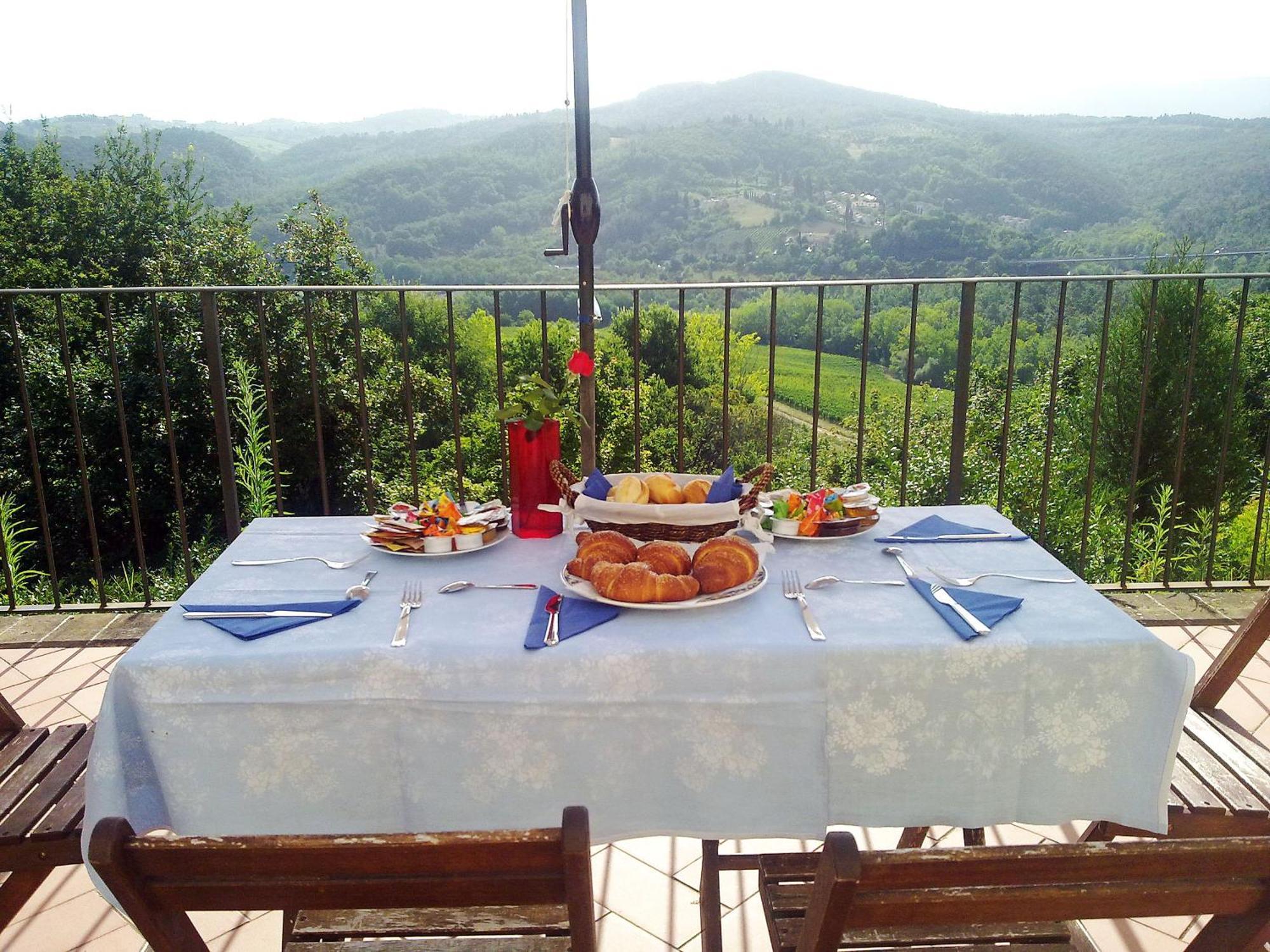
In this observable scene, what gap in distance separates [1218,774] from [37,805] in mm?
1704

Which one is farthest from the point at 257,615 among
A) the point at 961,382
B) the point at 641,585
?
the point at 961,382

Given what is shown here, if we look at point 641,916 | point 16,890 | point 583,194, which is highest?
point 583,194

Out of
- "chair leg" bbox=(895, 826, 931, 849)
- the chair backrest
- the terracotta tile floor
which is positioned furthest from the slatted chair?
the chair backrest

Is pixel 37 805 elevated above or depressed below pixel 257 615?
below

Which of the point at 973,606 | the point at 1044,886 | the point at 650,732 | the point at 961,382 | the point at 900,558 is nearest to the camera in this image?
the point at 1044,886

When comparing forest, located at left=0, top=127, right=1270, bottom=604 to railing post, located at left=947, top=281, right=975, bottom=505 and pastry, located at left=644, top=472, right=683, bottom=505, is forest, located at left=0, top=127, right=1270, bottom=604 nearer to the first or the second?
railing post, located at left=947, top=281, right=975, bottom=505

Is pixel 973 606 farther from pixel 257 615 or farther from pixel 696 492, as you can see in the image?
pixel 257 615

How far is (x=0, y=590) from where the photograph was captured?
348 inches

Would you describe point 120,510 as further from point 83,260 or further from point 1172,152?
point 1172,152

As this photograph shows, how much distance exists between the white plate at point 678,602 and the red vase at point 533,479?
285mm

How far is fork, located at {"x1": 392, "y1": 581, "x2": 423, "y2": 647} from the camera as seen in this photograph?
120cm

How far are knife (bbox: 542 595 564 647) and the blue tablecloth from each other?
0.8 inches

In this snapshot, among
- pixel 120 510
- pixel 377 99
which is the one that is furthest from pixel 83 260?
pixel 377 99

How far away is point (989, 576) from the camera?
1.40 m
